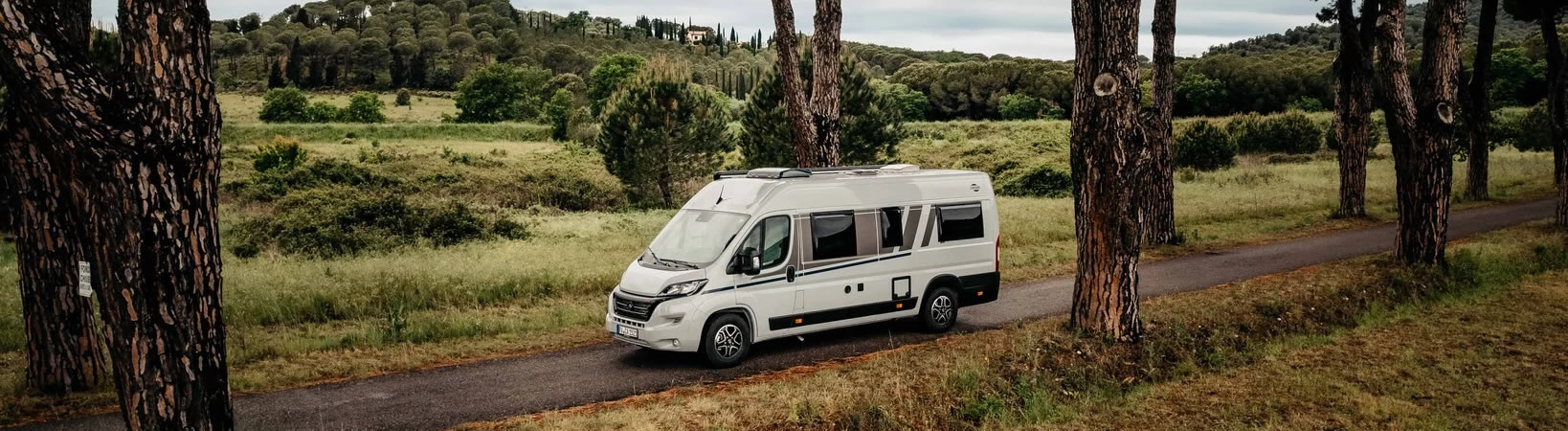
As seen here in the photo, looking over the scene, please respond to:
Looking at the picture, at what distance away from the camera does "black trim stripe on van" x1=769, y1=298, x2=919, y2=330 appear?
11750mm

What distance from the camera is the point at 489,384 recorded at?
1057 cm

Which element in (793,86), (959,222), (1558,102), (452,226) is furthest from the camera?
(452,226)

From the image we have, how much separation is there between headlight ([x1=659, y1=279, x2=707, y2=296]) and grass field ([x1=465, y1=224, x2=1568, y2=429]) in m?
1.24

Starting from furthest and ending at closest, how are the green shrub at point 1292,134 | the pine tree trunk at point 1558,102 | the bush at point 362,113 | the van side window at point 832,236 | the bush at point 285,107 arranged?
1. the bush at point 362,113
2. the bush at point 285,107
3. the green shrub at point 1292,134
4. the pine tree trunk at point 1558,102
5. the van side window at point 832,236

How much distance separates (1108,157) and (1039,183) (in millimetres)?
29376

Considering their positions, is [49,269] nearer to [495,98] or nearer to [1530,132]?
[1530,132]

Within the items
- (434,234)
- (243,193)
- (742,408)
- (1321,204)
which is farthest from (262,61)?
(742,408)

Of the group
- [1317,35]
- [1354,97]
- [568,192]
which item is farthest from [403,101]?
[1317,35]

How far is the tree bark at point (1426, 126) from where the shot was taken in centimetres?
1518

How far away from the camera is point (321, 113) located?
264 ft

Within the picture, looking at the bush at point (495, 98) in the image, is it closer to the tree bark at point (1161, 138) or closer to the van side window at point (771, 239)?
the tree bark at point (1161, 138)

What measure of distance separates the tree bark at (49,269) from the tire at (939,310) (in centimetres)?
950

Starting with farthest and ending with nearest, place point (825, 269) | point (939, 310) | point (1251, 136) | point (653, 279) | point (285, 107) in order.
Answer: point (285, 107)
point (1251, 136)
point (939, 310)
point (825, 269)
point (653, 279)

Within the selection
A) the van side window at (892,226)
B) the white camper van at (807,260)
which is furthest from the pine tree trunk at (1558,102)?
the van side window at (892,226)
